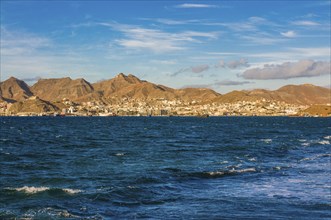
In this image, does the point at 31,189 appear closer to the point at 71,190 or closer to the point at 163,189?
the point at 71,190

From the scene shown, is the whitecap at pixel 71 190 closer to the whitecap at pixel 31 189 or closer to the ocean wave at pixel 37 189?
the ocean wave at pixel 37 189

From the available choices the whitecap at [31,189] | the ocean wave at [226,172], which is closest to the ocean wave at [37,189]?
the whitecap at [31,189]

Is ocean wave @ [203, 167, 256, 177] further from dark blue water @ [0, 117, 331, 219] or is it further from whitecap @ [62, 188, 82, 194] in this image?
whitecap @ [62, 188, 82, 194]

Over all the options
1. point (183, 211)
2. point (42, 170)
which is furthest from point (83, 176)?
point (183, 211)

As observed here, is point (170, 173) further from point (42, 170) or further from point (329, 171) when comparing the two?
point (329, 171)

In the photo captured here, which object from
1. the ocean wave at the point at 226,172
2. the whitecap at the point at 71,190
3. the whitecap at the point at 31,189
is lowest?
the ocean wave at the point at 226,172

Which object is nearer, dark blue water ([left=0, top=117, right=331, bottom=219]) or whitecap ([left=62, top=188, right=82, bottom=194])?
dark blue water ([left=0, top=117, right=331, bottom=219])

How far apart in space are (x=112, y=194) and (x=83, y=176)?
9.53m

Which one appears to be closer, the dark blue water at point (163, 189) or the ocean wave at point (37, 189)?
the dark blue water at point (163, 189)

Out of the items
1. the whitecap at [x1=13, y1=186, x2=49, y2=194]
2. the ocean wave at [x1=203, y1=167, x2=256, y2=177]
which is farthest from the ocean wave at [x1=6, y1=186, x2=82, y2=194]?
the ocean wave at [x1=203, y1=167, x2=256, y2=177]

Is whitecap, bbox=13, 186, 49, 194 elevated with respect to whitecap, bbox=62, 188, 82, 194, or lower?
elevated

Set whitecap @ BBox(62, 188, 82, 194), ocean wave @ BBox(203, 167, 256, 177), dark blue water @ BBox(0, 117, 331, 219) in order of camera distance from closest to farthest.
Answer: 1. dark blue water @ BBox(0, 117, 331, 219)
2. whitecap @ BBox(62, 188, 82, 194)
3. ocean wave @ BBox(203, 167, 256, 177)

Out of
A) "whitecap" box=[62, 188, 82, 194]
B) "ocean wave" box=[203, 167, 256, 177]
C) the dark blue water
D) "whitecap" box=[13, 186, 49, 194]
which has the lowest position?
"ocean wave" box=[203, 167, 256, 177]

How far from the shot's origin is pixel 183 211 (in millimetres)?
23828
